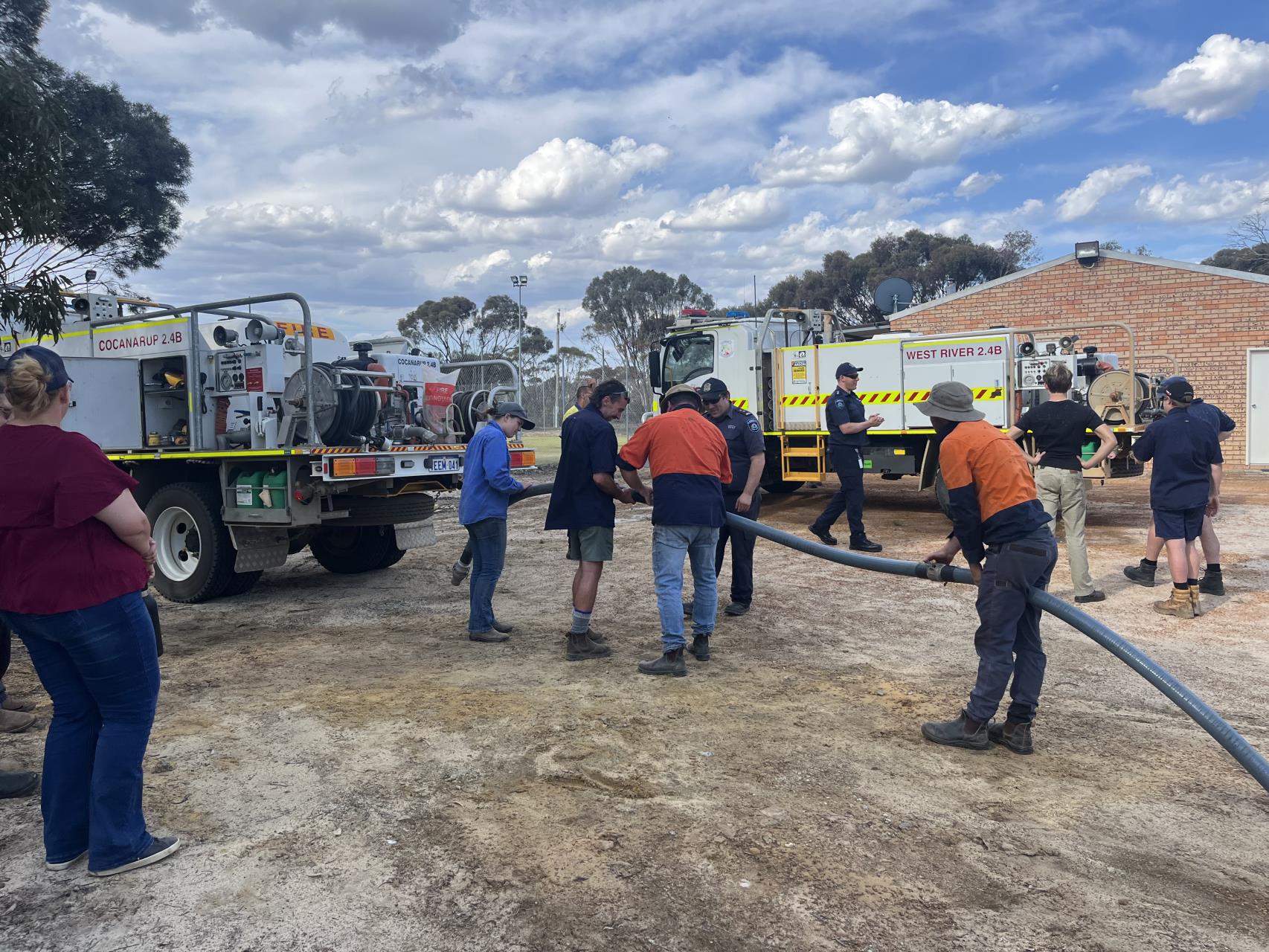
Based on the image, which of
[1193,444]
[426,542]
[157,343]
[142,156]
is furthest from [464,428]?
[142,156]

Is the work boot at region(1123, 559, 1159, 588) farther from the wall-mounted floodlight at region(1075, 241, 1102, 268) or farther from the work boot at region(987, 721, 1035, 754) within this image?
the wall-mounted floodlight at region(1075, 241, 1102, 268)

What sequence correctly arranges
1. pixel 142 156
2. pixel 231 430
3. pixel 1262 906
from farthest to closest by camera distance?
pixel 142 156
pixel 231 430
pixel 1262 906

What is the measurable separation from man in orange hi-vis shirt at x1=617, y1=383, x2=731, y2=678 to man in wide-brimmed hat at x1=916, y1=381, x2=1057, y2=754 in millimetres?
1611

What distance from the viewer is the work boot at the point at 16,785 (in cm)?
379

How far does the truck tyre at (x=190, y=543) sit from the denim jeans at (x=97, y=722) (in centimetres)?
466

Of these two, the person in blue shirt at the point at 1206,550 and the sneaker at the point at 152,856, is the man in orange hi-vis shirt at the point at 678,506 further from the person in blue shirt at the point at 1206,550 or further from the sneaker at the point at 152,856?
the person in blue shirt at the point at 1206,550

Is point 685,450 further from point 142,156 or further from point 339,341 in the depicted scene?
point 142,156

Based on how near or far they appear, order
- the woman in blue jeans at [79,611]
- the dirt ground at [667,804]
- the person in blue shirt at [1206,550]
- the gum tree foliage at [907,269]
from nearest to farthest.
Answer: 1. the dirt ground at [667,804]
2. the woman in blue jeans at [79,611]
3. the person in blue shirt at [1206,550]
4. the gum tree foliage at [907,269]

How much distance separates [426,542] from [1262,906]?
7.06 metres

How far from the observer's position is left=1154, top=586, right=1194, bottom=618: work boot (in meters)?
6.91

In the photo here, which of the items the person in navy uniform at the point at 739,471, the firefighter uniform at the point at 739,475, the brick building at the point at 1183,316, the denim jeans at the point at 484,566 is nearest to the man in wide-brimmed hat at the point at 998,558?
the person in navy uniform at the point at 739,471

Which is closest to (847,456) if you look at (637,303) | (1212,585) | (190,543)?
(1212,585)

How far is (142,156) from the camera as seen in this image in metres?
22.0

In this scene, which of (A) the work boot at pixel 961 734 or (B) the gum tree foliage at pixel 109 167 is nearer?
(A) the work boot at pixel 961 734
